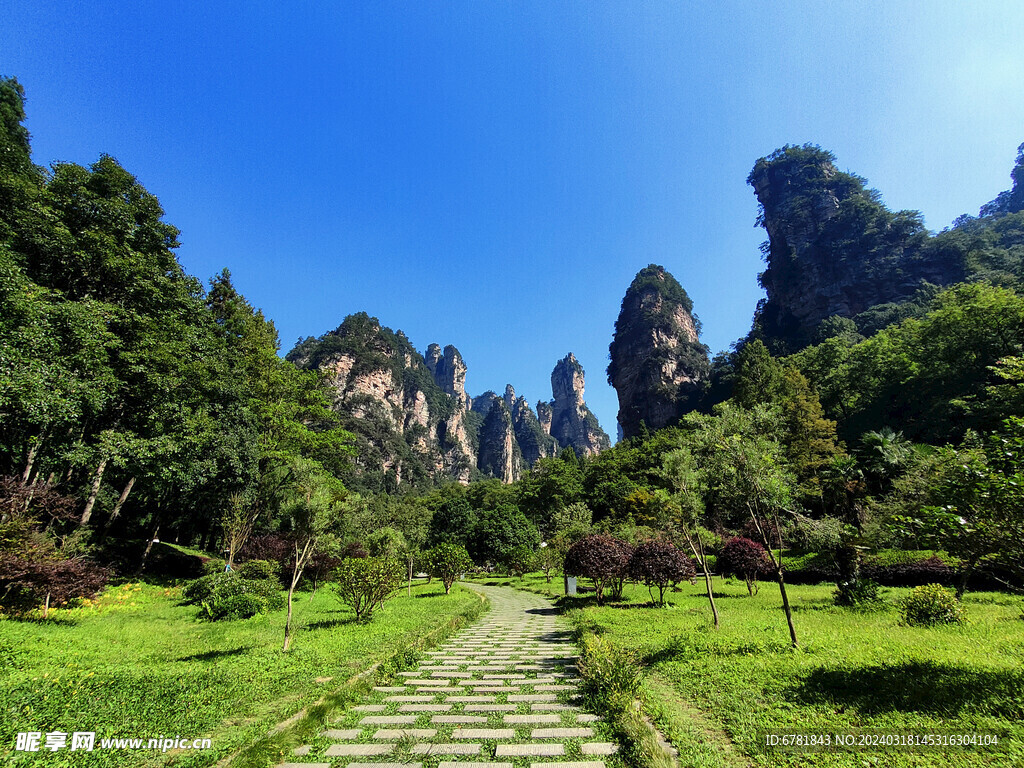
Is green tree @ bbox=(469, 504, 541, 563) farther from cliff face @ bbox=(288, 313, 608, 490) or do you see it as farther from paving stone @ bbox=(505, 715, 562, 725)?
paving stone @ bbox=(505, 715, 562, 725)

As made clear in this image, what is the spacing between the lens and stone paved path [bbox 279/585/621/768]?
12.1 ft

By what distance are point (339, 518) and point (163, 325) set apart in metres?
13.1

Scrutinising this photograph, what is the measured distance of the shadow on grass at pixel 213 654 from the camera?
745 cm

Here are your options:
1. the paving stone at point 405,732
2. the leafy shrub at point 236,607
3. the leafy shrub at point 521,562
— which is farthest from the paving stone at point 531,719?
the leafy shrub at point 521,562

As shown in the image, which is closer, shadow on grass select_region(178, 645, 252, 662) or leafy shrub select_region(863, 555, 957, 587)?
shadow on grass select_region(178, 645, 252, 662)

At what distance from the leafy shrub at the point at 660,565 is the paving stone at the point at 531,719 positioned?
34.0 feet

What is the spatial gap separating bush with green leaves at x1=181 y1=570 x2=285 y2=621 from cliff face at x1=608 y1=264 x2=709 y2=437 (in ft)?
218

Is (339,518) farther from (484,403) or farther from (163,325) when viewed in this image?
(484,403)

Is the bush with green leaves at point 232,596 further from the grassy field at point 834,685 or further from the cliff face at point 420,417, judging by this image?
the cliff face at point 420,417

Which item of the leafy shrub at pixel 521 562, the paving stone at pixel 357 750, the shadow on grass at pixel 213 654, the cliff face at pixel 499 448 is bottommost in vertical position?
the leafy shrub at pixel 521 562

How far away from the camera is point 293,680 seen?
5.93 meters

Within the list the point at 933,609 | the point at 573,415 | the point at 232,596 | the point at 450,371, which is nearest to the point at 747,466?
the point at 933,609

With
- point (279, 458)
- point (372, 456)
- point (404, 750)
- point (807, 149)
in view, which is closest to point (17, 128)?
point (279, 458)

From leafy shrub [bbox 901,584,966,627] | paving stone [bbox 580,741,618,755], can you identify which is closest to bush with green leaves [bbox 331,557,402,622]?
paving stone [bbox 580,741,618,755]
